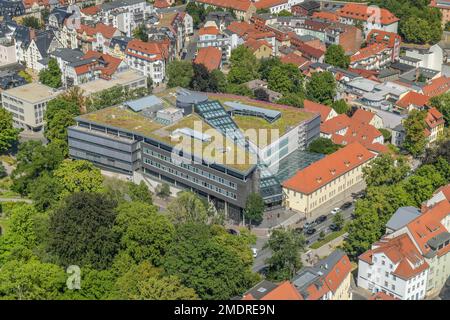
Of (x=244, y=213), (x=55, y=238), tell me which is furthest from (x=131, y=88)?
(x=55, y=238)

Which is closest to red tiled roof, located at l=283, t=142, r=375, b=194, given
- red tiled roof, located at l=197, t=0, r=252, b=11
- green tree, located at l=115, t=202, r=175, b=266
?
green tree, located at l=115, t=202, r=175, b=266

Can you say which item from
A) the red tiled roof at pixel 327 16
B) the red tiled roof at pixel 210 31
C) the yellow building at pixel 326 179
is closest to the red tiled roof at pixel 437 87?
the yellow building at pixel 326 179

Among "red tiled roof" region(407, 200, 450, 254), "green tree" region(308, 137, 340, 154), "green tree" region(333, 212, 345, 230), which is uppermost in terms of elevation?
"red tiled roof" region(407, 200, 450, 254)

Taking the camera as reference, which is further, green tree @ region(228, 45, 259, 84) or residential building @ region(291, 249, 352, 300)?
green tree @ region(228, 45, 259, 84)

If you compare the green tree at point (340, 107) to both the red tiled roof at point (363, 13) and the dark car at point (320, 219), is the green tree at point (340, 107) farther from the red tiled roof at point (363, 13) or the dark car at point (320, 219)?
the red tiled roof at point (363, 13)

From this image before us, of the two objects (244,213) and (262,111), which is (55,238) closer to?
(244,213)

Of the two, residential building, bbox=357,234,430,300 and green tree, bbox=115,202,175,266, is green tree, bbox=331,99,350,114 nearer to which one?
residential building, bbox=357,234,430,300
